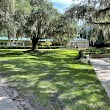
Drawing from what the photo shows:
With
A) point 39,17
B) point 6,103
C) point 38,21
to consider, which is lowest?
point 6,103

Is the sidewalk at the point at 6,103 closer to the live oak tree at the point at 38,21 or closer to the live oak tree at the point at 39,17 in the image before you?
the live oak tree at the point at 38,21

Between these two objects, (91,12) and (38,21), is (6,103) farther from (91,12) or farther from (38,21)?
(38,21)

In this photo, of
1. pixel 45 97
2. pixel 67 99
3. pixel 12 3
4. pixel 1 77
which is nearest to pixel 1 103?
pixel 45 97

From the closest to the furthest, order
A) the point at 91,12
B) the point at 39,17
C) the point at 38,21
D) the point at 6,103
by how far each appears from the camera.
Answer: the point at 6,103, the point at 91,12, the point at 39,17, the point at 38,21

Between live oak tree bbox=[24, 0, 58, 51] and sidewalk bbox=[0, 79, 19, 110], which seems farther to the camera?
live oak tree bbox=[24, 0, 58, 51]

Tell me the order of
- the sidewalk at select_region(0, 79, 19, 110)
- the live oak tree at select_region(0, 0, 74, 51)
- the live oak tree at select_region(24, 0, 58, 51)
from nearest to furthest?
the sidewalk at select_region(0, 79, 19, 110), the live oak tree at select_region(0, 0, 74, 51), the live oak tree at select_region(24, 0, 58, 51)

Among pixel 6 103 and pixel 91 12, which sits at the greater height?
pixel 91 12

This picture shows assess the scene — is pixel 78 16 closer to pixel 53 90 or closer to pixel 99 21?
pixel 99 21

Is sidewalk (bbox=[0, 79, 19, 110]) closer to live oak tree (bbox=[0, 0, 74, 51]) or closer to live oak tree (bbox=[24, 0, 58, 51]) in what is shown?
live oak tree (bbox=[0, 0, 74, 51])

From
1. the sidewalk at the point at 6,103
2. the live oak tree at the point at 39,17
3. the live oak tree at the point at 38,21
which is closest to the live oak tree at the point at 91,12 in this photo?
the live oak tree at the point at 38,21

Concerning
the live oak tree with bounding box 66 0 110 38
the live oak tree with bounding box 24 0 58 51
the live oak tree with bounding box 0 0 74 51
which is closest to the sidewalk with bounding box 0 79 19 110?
Answer: the live oak tree with bounding box 0 0 74 51

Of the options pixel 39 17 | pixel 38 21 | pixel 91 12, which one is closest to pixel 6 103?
pixel 91 12

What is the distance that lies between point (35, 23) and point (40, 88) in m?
15.0

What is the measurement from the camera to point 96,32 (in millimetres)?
22516
